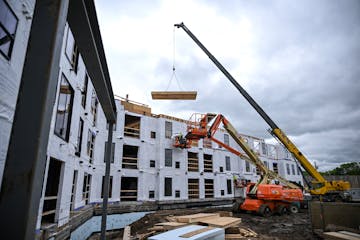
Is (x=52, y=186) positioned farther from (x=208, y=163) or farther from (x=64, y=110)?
(x=208, y=163)

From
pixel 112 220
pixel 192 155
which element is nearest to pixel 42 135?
pixel 112 220

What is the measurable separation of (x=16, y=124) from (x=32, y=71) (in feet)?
1.34

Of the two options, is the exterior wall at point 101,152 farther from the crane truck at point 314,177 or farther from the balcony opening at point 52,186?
the crane truck at point 314,177

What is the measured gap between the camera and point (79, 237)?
11.8 meters

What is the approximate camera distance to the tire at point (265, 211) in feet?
50.8

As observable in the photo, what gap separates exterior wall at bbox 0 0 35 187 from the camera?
12.7 ft

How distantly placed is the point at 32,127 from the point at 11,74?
3.71m

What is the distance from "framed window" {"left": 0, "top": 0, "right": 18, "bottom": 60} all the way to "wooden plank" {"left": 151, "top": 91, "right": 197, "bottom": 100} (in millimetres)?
8758

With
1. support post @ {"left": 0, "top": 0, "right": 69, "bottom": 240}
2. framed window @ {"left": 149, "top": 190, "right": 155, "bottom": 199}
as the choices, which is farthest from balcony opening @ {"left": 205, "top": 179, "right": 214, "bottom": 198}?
support post @ {"left": 0, "top": 0, "right": 69, "bottom": 240}

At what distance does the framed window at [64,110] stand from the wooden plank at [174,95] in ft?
15.5

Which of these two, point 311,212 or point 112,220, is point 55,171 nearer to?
point 112,220

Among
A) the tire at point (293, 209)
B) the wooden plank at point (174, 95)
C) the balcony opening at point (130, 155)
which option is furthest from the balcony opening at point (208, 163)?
the wooden plank at point (174, 95)

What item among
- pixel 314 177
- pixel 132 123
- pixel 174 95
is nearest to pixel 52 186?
pixel 174 95

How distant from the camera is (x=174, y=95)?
43.0 ft
